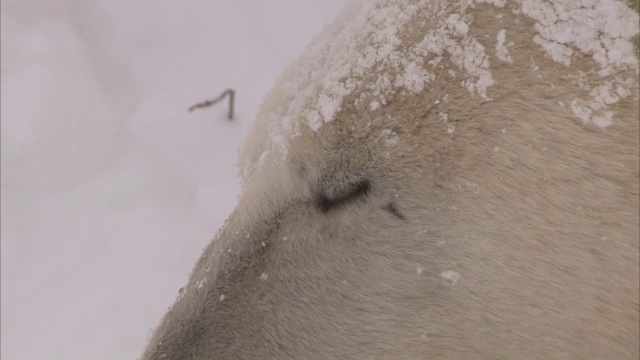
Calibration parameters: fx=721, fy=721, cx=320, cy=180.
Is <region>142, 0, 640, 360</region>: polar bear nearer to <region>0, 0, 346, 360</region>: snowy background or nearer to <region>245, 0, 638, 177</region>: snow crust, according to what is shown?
<region>245, 0, 638, 177</region>: snow crust

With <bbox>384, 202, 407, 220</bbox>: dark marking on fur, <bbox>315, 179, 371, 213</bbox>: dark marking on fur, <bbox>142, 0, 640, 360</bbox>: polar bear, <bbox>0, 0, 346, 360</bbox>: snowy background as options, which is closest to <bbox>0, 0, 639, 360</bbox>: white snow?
<bbox>0, 0, 346, 360</bbox>: snowy background

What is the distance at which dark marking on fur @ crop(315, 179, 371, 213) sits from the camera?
1.54 m

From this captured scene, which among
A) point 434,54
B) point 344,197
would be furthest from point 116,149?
point 434,54

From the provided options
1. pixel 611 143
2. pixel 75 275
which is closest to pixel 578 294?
pixel 611 143

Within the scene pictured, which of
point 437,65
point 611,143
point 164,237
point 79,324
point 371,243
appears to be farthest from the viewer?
point 164,237

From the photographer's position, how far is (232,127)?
139 inches

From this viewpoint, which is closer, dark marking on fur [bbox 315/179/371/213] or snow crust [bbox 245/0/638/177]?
snow crust [bbox 245/0/638/177]

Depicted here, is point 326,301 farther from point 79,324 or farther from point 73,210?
point 73,210

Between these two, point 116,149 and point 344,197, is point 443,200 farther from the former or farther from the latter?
point 116,149

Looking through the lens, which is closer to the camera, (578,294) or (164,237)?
(578,294)

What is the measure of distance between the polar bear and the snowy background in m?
1.41

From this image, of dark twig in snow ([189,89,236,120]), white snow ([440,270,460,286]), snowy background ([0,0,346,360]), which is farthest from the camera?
dark twig in snow ([189,89,236,120])

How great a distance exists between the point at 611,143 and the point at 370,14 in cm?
58

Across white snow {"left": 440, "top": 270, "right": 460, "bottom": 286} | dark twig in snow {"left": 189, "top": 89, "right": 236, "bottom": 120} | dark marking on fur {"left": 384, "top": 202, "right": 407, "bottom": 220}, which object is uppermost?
dark twig in snow {"left": 189, "top": 89, "right": 236, "bottom": 120}
